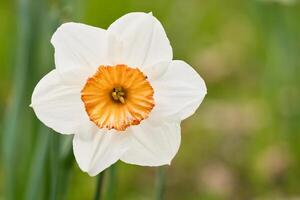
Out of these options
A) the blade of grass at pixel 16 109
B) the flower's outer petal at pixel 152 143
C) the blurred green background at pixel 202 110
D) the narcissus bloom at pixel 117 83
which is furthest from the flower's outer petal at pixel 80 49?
the blade of grass at pixel 16 109

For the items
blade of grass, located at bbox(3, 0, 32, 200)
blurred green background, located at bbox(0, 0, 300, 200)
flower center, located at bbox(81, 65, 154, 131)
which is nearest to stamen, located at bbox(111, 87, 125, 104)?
flower center, located at bbox(81, 65, 154, 131)

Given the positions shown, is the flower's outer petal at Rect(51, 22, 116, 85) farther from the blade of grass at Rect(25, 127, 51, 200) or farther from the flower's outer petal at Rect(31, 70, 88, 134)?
the blade of grass at Rect(25, 127, 51, 200)

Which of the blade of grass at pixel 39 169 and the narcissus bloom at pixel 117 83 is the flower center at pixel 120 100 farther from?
the blade of grass at pixel 39 169

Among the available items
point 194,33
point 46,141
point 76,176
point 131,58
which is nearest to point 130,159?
point 131,58

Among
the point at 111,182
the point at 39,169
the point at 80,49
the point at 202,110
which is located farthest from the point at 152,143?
the point at 202,110

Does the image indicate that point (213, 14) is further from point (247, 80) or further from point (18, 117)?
point (18, 117)

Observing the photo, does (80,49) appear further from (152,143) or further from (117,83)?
(152,143)
